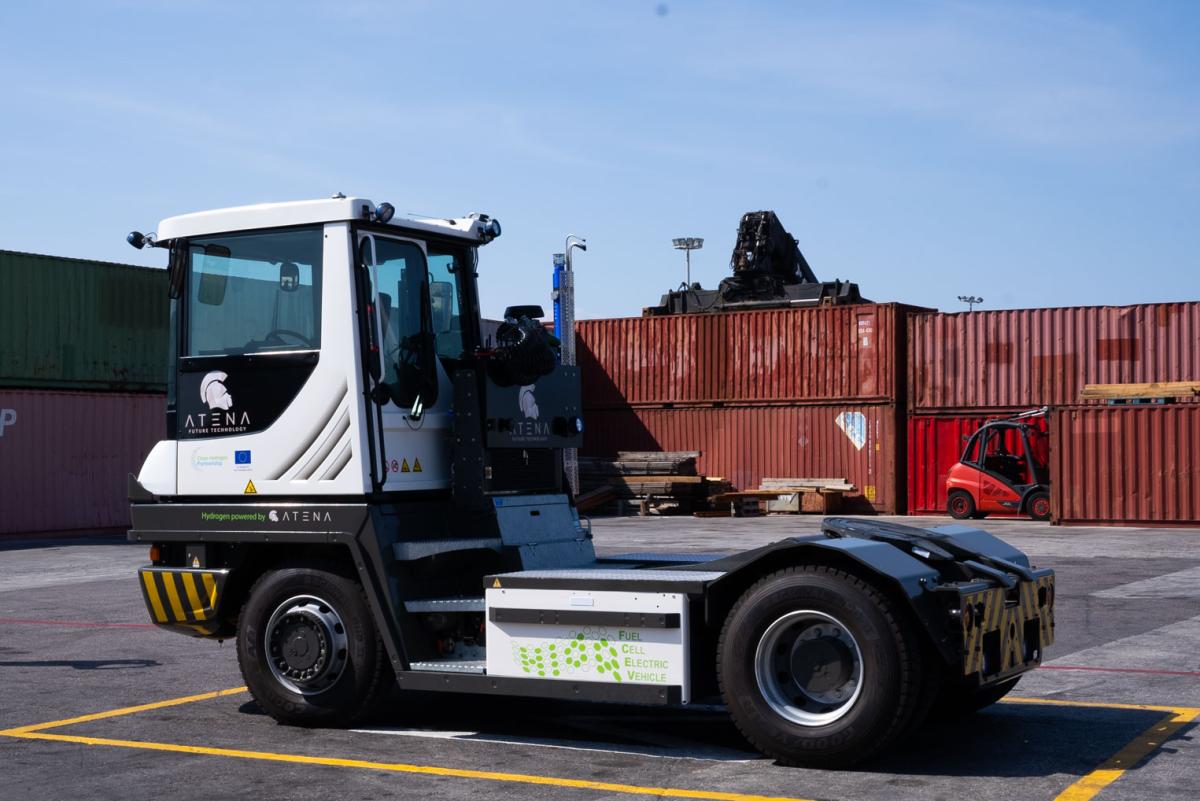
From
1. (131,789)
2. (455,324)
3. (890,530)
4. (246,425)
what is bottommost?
(131,789)

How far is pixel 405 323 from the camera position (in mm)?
8055

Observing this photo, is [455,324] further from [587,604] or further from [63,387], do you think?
[63,387]

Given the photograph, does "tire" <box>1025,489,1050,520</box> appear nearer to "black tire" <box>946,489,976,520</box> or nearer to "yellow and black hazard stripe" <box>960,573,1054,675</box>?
"black tire" <box>946,489,976,520</box>

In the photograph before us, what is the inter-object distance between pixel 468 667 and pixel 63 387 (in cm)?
2464

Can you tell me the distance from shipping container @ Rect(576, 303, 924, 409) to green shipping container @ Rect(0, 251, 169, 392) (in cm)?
1019

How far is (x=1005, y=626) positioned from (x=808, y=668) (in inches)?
43.0

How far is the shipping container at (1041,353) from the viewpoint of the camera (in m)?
30.5

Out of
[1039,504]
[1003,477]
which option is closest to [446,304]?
[1039,504]

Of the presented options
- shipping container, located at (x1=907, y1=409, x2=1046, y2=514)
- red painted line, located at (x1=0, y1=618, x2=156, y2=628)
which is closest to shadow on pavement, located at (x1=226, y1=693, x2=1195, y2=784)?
red painted line, located at (x1=0, y1=618, x2=156, y2=628)

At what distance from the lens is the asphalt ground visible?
6.46 metres

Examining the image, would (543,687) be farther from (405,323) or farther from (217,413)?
(217,413)

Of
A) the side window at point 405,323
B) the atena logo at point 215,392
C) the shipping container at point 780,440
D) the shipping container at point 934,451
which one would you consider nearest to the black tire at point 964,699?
the side window at point 405,323

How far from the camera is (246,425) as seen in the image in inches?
320

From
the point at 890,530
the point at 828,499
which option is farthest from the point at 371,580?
the point at 828,499
